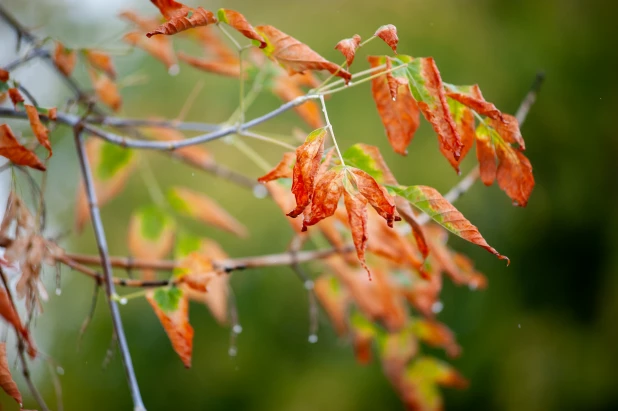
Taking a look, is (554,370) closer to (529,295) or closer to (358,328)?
(529,295)

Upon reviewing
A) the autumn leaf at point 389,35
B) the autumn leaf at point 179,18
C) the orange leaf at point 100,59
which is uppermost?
the autumn leaf at point 179,18

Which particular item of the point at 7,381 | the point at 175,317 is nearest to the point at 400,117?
the point at 175,317

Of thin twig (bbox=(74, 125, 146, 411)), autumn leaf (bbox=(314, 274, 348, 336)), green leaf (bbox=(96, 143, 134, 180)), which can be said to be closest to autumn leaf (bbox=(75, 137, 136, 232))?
green leaf (bbox=(96, 143, 134, 180))

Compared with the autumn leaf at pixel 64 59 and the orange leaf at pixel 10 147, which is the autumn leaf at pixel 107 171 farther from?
the orange leaf at pixel 10 147

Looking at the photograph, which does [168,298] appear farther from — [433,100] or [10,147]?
[433,100]

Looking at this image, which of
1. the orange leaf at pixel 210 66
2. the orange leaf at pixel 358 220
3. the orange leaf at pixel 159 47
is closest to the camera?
the orange leaf at pixel 358 220

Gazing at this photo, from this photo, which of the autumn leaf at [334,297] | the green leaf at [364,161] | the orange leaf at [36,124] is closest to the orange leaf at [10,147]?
the orange leaf at [36,124]

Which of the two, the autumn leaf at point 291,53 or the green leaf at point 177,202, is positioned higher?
the autumn leaf at point 291,53
